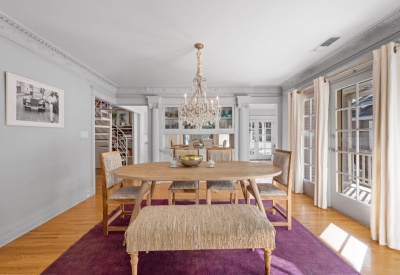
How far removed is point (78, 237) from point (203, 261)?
1478 millimetres

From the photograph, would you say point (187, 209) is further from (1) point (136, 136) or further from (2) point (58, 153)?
(1) point (136, 136)

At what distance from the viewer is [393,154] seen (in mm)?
1992

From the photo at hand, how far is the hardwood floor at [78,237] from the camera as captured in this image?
5.87ft

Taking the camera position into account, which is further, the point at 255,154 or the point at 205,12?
the point at 255,154

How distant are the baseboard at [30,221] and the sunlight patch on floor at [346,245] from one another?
3393 millimetres

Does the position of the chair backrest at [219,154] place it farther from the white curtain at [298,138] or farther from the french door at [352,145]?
the french door at [352,145]

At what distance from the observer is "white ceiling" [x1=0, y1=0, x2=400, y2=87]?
189 cm

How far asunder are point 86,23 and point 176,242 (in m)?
2.35

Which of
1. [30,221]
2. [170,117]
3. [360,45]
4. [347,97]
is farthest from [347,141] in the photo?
[30,221]

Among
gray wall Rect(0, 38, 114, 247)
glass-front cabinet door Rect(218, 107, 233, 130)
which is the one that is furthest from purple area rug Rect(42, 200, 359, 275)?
glass-front cabinet door Rect(218, 107, 233, 130)

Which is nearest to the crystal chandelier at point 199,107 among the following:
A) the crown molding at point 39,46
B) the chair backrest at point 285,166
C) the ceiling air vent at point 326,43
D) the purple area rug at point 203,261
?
the chair backrest at point 285,166

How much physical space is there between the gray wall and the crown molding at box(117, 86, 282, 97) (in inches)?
50.1

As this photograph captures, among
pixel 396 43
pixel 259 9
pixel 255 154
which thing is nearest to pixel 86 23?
pixel 259 9

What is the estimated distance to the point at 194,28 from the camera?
2.26 meters
